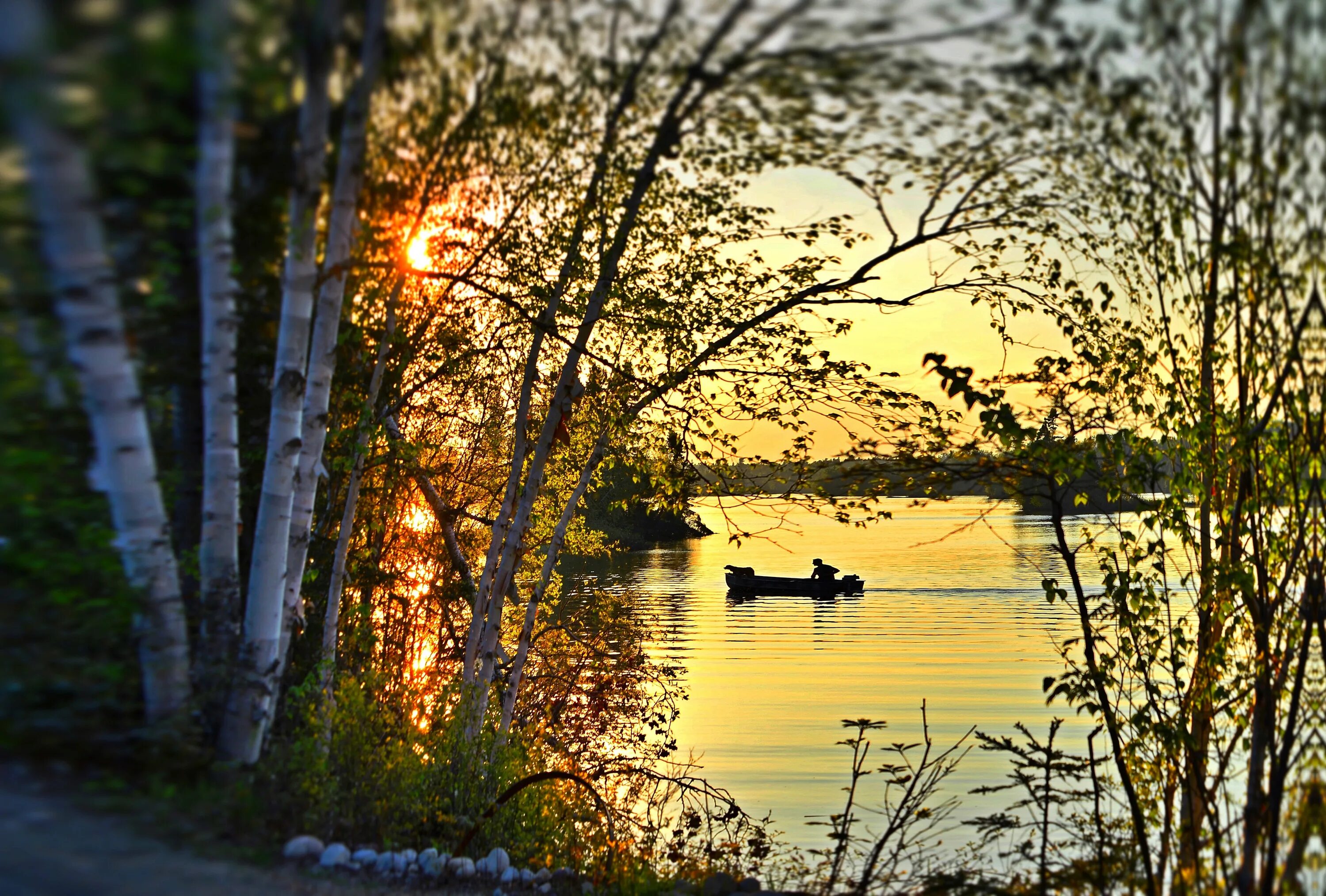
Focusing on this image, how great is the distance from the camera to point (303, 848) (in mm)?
5355

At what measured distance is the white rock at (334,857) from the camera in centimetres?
540

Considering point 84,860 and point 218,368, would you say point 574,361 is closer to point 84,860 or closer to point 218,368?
point 218,368

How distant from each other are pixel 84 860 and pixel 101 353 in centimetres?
207

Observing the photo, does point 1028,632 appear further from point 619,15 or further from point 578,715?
point 619,15

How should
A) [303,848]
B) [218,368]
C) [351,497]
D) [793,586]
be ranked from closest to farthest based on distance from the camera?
1. [218,368]
2. [303,848]
3. [351,497]
4. [793,586]

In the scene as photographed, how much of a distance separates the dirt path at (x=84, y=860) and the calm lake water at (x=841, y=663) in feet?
12.1

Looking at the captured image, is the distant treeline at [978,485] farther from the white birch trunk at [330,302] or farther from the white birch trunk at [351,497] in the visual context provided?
the white birch trunk at [351,497]

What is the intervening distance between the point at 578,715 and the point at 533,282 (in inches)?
294

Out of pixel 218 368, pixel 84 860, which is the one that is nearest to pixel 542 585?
pixel 218 368

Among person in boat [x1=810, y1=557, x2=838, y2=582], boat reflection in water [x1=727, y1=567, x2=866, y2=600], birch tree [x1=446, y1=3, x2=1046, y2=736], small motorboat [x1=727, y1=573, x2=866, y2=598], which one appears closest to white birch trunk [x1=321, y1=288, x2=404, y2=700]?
birch tree [x1=446, y1=3, x2=1046, y2=736]

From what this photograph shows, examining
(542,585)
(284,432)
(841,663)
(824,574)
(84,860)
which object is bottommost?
(841,663)

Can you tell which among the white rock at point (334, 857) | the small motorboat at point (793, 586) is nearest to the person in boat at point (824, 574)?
the small motorboat at point (793, 586)

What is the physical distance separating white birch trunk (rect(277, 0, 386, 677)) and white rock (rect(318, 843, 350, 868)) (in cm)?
97

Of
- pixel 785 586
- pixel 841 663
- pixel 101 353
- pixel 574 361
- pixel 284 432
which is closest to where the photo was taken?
pixel 101 353
